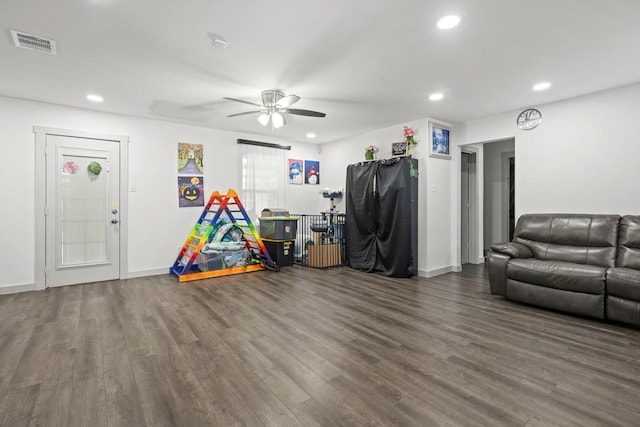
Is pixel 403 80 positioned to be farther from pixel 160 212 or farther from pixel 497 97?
pixel 160 212

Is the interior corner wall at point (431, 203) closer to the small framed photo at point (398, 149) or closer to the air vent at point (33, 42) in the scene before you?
the small framed photo at point (398, 149)

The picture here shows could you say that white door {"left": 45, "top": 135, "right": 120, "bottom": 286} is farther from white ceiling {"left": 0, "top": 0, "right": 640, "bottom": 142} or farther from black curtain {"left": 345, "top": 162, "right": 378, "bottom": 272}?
black curtain {"left": 345, "top": 162, "right": 378, "bottom": 272}

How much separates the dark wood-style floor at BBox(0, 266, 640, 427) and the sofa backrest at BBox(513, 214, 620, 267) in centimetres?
87

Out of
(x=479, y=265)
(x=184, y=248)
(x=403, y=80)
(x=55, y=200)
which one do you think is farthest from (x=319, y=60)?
(x=479, y=265)

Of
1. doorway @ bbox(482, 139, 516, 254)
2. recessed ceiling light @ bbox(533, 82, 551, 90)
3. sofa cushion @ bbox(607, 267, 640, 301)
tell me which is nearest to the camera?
sofa cushion @ bbox(607, 267, 640, 301)

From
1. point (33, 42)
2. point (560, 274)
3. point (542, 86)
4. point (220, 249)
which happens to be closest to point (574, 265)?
point (560, 274)

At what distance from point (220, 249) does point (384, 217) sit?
291cm

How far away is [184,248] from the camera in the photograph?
5.25 m

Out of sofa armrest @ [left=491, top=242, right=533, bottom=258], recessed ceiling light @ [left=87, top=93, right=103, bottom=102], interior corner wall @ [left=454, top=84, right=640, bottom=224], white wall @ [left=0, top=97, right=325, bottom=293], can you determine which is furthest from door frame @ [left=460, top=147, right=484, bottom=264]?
recessed ceiling light @ [left=87, top=93, right=103, bottom=102]

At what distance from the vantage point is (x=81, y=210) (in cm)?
473

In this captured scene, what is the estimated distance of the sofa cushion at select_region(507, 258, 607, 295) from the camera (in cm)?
315

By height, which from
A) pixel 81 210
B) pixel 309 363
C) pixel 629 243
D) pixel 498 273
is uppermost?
pixel 81 210

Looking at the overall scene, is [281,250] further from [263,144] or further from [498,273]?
[498,273]

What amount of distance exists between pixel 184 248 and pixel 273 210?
5.97ft
